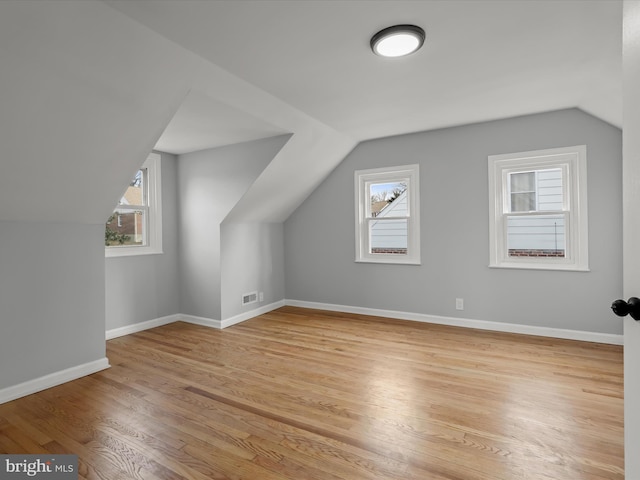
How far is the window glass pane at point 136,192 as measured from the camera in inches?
167

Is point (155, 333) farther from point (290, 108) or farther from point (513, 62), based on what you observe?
point (513, 62)

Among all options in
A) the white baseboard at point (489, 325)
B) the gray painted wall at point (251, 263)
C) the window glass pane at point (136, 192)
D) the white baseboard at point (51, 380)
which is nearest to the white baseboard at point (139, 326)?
the gray painted wall at point (251, 263)

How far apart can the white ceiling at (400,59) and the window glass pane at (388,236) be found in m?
1.42

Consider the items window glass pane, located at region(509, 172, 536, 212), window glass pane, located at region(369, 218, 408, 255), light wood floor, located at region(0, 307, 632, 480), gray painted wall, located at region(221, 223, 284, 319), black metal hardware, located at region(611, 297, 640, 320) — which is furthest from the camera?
window glass pane, located at region(369, 218, 408, 255)

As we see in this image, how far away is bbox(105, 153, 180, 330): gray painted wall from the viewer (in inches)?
160

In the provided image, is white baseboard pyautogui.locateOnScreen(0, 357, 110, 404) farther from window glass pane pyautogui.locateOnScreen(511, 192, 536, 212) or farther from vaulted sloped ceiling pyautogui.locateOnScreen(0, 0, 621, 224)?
window glass pane pyautogui.locateOnScreen(511, 192, 536, 212)

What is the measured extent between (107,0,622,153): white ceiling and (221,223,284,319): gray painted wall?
1.39 meters

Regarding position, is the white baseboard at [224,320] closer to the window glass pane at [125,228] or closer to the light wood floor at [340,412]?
the light wood floor at [340,412]

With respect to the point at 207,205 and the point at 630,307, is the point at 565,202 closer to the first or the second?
the point at 630,307

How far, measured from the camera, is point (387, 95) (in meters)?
3.23

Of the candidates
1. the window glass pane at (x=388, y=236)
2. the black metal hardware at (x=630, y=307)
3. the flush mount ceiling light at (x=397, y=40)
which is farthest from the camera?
the window glass pane at (x=388, y=236)

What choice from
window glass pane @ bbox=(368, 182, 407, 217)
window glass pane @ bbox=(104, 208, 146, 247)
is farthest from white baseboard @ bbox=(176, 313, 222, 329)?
window glass pane @ bbox=(368, 182, 407, 217)

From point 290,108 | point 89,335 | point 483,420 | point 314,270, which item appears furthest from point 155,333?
point 483,420

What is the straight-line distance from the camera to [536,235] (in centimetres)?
394
